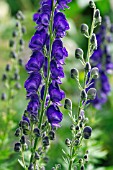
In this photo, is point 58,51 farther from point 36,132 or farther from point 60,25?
point 36,132

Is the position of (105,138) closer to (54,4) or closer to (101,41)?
(101,41)

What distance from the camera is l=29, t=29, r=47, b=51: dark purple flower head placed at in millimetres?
Answer: 2689

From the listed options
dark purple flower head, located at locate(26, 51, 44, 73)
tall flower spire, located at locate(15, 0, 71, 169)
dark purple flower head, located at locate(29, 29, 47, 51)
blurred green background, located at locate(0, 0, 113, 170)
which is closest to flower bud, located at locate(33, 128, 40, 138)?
tall flower spire, located at locate(15, 0, 71, 169)

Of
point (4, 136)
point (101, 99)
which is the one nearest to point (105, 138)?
point (101, 99)

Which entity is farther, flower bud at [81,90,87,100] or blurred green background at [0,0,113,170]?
blurred green background at [0,0,113,170]

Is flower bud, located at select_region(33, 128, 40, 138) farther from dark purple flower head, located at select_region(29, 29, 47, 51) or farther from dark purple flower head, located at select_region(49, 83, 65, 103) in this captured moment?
dark purple flower head, located at select_region(29, 29, 47, 51)

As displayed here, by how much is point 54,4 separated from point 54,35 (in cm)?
17

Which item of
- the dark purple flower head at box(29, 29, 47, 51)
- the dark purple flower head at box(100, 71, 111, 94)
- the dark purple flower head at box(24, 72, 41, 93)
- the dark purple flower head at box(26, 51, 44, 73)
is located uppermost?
the dark purple flower head at box(100, 71, 111, 94)

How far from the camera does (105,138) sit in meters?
6.09

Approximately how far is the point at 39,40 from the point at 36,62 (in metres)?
0.12

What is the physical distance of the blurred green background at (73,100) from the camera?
449 cm

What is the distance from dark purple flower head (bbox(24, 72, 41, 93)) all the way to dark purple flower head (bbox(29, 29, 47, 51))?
0.15 m

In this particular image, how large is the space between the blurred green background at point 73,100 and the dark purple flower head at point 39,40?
4.91 feet

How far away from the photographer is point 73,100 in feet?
21.2
